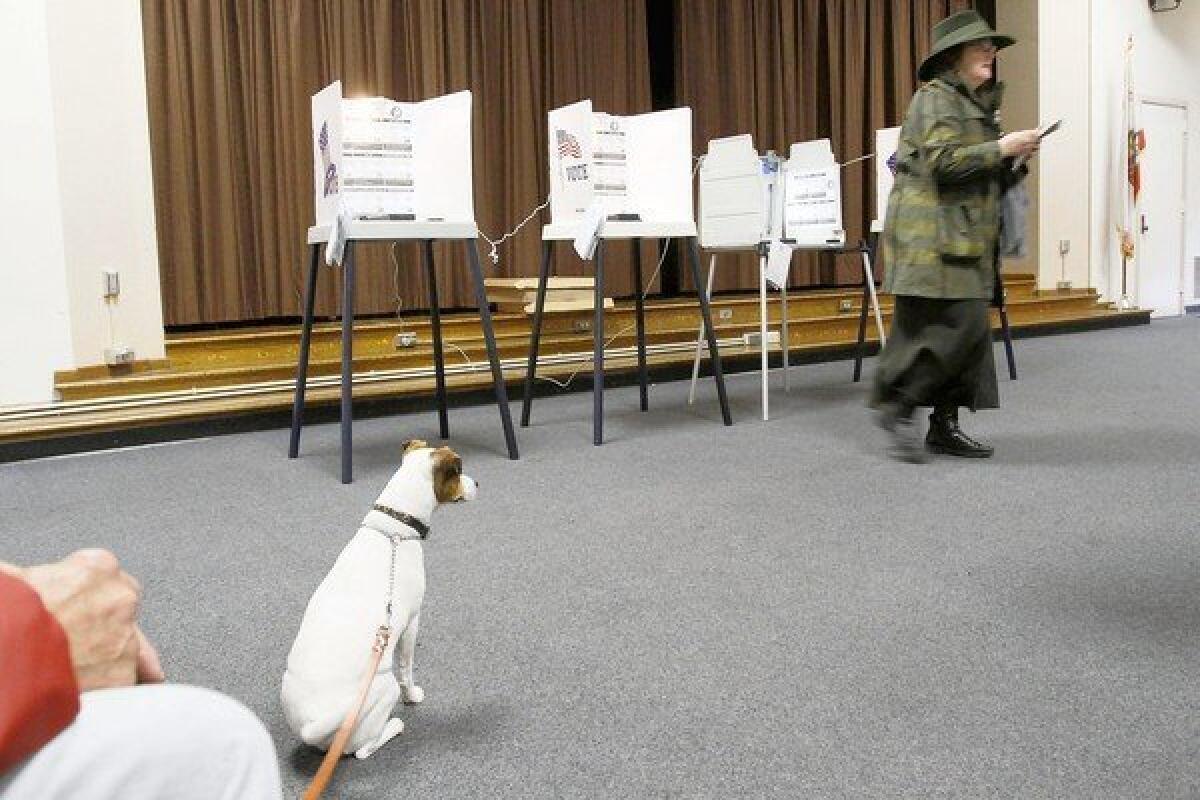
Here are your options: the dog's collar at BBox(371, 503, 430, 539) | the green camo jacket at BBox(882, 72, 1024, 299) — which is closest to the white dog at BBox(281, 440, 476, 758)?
the dog's collar at BBox(371, 503, 430, 539)

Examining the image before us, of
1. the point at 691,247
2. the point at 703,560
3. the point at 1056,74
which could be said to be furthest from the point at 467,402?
the point at 1056,74

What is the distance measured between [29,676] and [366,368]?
14.1ft

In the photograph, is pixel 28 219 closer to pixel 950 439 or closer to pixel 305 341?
pixel 305 341

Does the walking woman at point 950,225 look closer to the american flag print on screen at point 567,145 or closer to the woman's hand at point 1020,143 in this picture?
the woman's hand at point 1020,143

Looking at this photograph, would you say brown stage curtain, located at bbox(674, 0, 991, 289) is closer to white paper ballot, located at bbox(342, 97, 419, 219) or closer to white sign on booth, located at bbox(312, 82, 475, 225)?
white sign on booth, located at bbox(312, 82, 475, 225)

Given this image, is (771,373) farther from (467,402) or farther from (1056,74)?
(1056,74)

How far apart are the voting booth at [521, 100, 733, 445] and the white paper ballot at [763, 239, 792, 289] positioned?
0.42 m

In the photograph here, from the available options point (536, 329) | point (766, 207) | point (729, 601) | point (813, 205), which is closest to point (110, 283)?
point (536, 329)

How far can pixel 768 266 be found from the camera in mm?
4277

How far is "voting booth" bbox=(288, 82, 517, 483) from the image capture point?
10.1 ft

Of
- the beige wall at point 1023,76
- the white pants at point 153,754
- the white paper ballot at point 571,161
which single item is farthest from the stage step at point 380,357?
the white pants at point 153,754

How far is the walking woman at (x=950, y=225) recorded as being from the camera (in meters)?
3.04

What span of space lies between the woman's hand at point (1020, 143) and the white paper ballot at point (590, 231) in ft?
4.22

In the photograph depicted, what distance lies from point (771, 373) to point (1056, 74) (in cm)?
419
